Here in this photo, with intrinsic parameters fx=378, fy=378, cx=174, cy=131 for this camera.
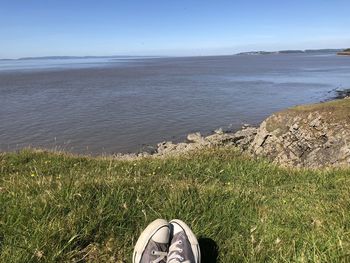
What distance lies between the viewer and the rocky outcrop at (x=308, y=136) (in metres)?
15.8

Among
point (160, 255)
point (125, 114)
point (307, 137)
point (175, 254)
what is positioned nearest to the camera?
point (175, 254)

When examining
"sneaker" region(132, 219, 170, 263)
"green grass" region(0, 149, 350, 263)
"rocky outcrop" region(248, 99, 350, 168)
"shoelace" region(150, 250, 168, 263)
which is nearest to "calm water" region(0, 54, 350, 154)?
"rocky outcrop" region(248, 99, 350, 168)

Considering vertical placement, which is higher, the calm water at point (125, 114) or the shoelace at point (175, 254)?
the shoelace at point (175, 254)

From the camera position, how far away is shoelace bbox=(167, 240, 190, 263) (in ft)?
12.6

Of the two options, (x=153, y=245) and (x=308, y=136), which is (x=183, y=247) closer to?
(x=153, y=245)

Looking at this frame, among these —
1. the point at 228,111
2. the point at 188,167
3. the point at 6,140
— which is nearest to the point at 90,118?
the point at 6,140

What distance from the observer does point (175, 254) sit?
12.9 feet

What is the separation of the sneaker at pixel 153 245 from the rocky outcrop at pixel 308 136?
35.5 feet

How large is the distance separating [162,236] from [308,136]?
49.7 ft

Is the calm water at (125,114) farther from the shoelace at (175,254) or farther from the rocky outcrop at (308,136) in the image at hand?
the shoelace at (175,254)

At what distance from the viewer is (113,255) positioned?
167 inches

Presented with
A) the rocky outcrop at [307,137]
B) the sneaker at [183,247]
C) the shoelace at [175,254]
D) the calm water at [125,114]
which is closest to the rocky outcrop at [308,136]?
the rocky outcrop at [307,137]

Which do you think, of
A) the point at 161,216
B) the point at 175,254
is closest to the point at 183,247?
the point at 175,254

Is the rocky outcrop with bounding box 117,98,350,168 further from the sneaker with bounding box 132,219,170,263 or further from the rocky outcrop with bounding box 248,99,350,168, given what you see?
the sneaker with bounding box 132,219,170,263
